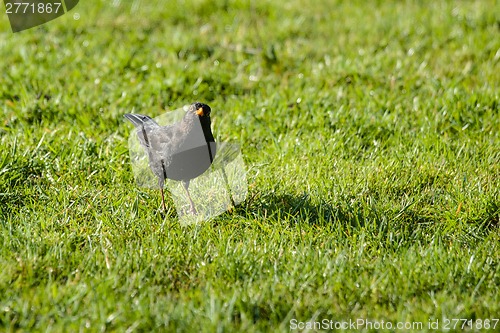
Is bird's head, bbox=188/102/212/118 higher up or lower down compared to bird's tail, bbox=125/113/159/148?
higher up

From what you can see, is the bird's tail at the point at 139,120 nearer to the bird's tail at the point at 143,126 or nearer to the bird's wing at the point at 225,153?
the bird's tail at the point at 143,126

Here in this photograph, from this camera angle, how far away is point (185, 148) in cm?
370

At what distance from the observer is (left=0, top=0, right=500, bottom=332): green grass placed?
3.03m

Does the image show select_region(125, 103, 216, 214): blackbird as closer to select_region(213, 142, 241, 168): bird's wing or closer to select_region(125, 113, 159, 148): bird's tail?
select_region(125, 113, 159, 148): bird's tail

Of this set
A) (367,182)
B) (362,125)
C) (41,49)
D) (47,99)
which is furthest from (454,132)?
(41,49)

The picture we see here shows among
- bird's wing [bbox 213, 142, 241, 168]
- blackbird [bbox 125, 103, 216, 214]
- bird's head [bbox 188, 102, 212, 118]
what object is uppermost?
bird's head [bbox 188, 102, 212, 118]

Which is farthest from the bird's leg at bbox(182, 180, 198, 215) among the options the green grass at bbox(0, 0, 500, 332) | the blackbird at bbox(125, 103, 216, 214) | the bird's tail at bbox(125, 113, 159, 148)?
the bird's tail at bbox(125, 113, 159, 148)

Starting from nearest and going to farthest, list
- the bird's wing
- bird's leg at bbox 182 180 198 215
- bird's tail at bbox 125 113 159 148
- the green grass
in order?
the green grass → bird's leg at bbox 182 180 198 215 → bird's tail at bbox 125 113 159 148 → the bird's wing

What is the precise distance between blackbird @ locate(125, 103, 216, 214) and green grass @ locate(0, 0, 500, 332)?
0.81 feet

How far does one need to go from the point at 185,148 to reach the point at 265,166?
2.68ft

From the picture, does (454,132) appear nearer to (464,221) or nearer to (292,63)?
(464,221)

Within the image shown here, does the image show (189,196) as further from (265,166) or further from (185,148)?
(265,166)

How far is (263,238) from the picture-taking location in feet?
11.6

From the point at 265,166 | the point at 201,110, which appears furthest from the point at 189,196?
the point at 265,166
